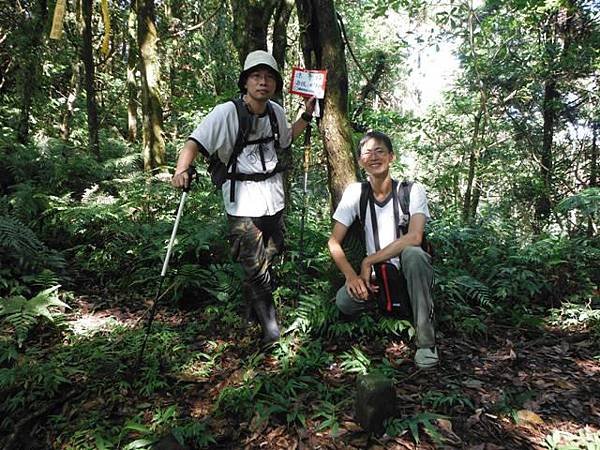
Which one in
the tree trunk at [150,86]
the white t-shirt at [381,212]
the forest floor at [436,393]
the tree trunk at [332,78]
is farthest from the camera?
the tree trunk at [150,86]

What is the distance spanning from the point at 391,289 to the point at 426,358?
2.04 ft

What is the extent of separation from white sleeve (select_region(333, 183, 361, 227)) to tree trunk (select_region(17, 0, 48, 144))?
804 cm

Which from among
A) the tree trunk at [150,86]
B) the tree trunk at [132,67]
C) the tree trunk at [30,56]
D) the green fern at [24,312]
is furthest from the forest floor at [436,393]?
the tree trunk at [132,67]

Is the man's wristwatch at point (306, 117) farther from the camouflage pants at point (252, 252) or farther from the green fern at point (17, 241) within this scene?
the green fern at point (17, 241)

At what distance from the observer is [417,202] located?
3555 millimetres

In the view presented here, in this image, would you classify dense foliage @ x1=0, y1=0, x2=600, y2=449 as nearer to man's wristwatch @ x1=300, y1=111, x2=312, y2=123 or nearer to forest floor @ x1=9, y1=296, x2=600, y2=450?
forest floor @ x1=9, y1=296, x2=600, y2=450

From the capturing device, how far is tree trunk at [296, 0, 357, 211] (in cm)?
398

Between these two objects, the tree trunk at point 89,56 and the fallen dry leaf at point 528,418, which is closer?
the fallen dry leaf at point 528,418

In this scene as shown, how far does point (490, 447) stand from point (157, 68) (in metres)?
7.89

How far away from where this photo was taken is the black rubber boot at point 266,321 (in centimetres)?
369

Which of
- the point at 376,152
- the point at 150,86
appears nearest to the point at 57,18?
the point at 150,86

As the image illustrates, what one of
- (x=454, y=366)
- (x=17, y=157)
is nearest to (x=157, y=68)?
(x=17, y=157)

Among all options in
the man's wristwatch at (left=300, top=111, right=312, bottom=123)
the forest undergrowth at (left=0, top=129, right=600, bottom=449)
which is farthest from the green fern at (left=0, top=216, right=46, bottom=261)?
the man's wristwatch at (left=300, top=111, right=312, bottom=123)

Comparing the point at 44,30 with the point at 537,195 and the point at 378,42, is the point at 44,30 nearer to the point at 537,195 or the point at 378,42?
the point at 378,42
